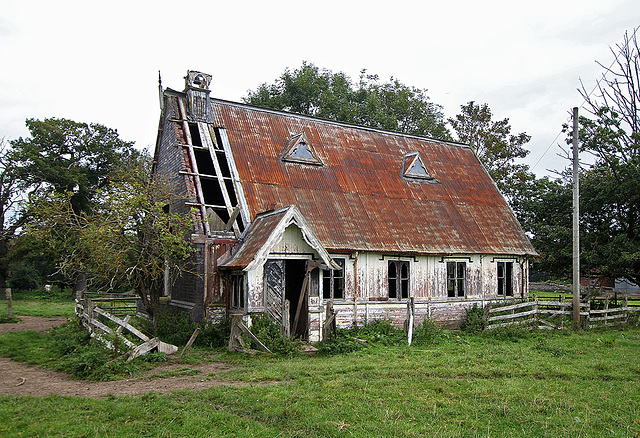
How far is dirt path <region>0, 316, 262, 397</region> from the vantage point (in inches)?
417

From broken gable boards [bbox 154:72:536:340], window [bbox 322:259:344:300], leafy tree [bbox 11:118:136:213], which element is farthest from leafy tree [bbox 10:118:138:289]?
window [bbox 322:259:344:300]

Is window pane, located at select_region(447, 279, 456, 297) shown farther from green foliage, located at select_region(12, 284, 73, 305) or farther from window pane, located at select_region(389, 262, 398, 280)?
green foliage, located at select_region(12, 284, 73, 305)

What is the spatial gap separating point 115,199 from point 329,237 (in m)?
7.15

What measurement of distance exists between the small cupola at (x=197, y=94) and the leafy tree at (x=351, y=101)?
18.8 metres

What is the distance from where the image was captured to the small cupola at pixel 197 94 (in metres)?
20.5

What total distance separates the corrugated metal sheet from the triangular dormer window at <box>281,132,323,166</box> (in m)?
0.32

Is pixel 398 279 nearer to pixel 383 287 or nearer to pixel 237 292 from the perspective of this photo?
pixel 383 287

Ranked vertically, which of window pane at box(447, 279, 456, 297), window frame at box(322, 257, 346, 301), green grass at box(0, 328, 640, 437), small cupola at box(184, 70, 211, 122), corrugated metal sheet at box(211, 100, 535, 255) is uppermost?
small cupola at box(184, 70, 211, 122)

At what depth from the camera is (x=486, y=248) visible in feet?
72.9

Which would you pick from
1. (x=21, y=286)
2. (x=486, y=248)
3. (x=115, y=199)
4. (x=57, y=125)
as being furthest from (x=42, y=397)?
(x=21, y=286)

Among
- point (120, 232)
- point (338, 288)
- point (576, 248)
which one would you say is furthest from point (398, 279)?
point (120, 232)

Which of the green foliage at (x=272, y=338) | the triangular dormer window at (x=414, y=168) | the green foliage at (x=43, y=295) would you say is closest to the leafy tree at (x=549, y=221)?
the triangular dormer window at (x=414, y=168)

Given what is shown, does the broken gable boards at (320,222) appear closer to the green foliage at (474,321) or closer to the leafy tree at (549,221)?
the green foliage at (474,321)

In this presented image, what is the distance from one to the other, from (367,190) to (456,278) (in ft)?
17.1
